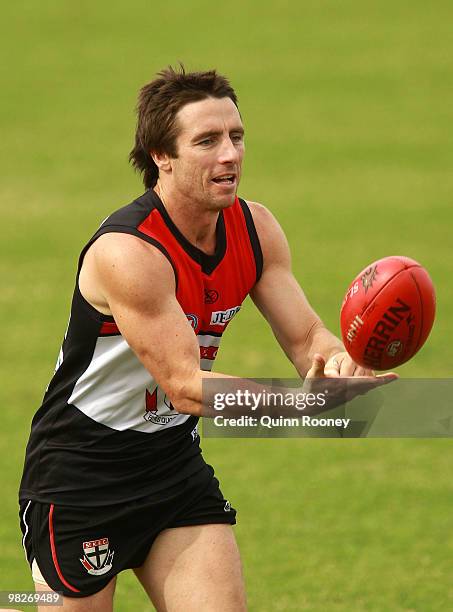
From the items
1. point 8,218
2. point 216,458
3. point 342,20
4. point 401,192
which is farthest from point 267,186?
point 342,20

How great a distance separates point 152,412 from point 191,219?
827 mm

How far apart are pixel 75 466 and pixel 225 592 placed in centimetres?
82

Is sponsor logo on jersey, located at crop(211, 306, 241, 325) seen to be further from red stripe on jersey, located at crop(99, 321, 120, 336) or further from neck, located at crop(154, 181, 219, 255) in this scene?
red stripe on jersey, located at crop(99, 321, 120, 336)

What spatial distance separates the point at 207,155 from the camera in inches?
238

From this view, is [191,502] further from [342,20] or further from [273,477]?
[342,20]

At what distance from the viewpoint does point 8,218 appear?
19031 millimetres

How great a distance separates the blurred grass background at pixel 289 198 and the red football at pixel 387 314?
2.72 m

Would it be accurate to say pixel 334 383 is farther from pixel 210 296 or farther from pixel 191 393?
pixel 210 296

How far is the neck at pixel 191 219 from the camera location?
6172 mm

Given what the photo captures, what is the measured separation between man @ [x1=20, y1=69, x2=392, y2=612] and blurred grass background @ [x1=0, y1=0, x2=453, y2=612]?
7.12 ft

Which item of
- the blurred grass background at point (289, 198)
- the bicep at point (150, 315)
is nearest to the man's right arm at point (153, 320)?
Result: the bicep at point (150, 315)

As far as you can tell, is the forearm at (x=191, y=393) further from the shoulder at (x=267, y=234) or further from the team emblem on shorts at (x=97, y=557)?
the shoulder at (x=267, y=234)

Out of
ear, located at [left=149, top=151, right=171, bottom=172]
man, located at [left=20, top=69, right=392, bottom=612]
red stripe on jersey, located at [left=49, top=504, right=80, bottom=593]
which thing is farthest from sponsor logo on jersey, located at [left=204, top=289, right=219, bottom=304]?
red stripe on jersey, located at [left=49, top=504, right=80, bottom=593]

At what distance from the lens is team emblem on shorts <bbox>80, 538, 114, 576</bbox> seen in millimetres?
Result: 6125
